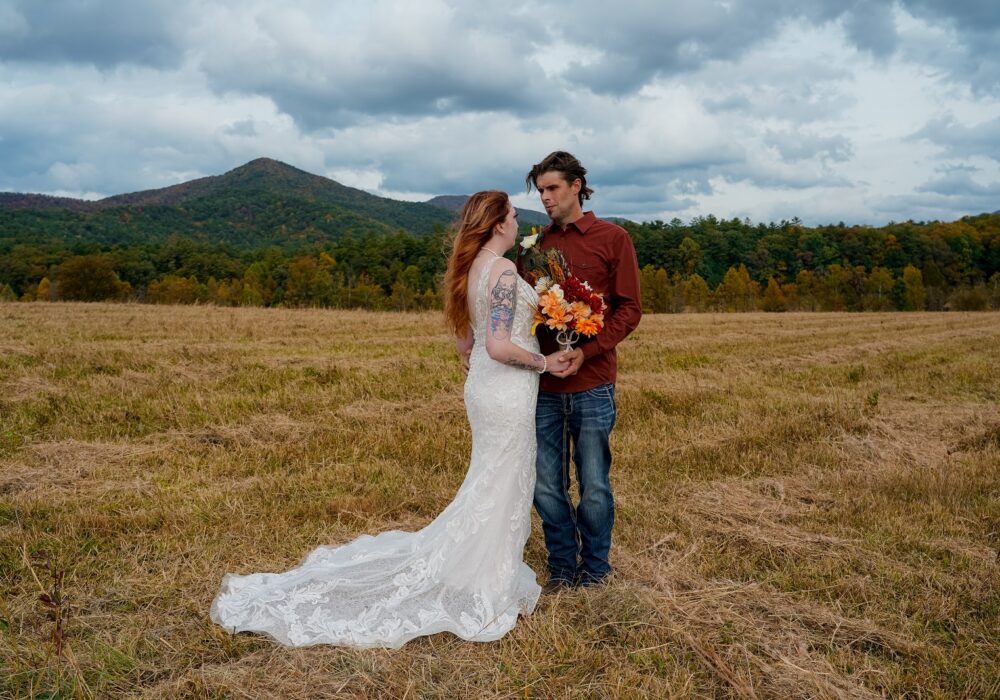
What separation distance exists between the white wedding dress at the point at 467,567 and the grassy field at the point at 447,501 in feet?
0.55

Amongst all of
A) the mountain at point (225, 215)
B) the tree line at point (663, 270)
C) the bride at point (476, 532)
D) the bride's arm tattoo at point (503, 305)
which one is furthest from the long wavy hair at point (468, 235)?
the mountain at point (225, 215)

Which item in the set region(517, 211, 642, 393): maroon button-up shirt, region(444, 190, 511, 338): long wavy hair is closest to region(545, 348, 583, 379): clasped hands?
region(517, 211, 642, 393): maroon button-up shirt

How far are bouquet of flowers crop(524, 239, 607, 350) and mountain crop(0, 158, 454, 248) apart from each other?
82.5 meters

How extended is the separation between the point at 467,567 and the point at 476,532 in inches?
8.0

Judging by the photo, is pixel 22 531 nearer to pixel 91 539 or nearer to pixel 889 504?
pixel 91 539

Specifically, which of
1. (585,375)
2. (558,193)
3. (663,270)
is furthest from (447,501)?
(663,270)

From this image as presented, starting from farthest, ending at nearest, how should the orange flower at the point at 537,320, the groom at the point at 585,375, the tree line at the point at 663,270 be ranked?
the tree line at the point at 663,270 < the groom at the point at 585,375 < the orange flower at the point at 537,320

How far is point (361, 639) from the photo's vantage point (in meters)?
3.49

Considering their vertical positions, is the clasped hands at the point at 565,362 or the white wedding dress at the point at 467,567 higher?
the clasped hands at the point at 565,362

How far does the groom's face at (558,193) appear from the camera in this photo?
3922 millimetres

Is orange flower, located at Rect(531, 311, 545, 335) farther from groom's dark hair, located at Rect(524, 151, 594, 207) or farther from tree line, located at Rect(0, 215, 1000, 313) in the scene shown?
tree line, located at Rect(0, 215, 1000, 313)

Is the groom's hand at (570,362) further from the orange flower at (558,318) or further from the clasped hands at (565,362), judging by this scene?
the orange flower at (558,318)

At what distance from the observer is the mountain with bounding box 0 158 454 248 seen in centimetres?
10144

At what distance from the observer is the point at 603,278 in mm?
4113
